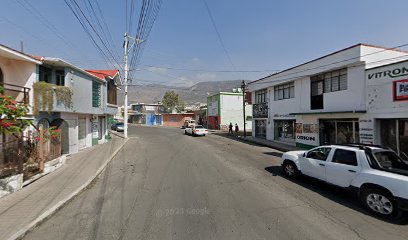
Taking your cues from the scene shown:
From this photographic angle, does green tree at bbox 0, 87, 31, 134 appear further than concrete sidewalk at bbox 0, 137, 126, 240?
Yes

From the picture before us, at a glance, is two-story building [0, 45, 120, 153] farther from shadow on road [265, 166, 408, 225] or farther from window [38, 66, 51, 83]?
shadow on road [265, 166, 408, 225]

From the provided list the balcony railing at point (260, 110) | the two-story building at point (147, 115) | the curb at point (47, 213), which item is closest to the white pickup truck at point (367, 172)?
the curb at point (47, 213)

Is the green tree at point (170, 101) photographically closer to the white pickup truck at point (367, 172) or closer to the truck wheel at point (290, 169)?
the truck wheel at point (290, 169)

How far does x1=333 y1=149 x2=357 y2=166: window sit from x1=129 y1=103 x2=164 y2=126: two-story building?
57288mm

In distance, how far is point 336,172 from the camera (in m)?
6.95

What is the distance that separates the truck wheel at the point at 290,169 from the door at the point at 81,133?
14.7m

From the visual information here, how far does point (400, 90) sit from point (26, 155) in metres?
17.3

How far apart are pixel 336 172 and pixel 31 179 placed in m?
10.7

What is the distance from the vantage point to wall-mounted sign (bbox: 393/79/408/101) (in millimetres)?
10633

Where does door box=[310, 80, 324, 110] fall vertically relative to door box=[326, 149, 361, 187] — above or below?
above

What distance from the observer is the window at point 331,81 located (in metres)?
14.5

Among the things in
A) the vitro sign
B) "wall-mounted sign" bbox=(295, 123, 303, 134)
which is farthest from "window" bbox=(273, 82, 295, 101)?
the vitro sign

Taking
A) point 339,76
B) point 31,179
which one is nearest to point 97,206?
point 31,179

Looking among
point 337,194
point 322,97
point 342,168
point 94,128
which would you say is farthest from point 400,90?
point 94,128
